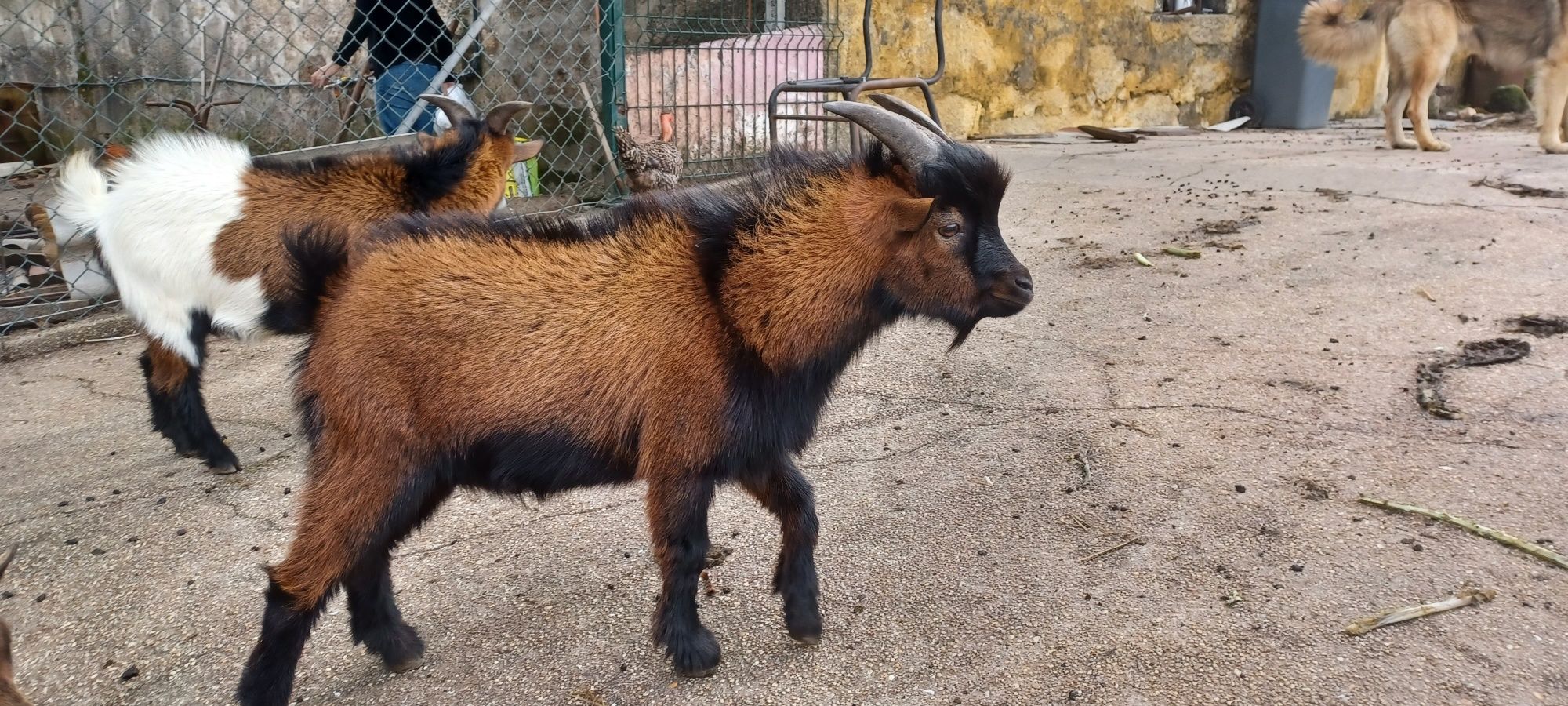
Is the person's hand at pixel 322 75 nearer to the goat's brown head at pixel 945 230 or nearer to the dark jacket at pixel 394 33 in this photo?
the dark jacket at pixel 394 33

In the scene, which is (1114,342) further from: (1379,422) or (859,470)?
(859,470)

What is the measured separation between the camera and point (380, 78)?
6262 mm

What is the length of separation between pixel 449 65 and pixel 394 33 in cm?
37

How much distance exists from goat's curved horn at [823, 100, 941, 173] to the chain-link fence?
4032 mm

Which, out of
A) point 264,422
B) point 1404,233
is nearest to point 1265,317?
point 1404,233

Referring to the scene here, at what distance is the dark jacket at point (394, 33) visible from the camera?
6027 millimetres

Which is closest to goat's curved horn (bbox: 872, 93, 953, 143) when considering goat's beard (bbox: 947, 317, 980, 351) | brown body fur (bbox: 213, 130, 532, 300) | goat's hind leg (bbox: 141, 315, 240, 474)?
goat's beard (bbox: 947, 317, 980, 351)

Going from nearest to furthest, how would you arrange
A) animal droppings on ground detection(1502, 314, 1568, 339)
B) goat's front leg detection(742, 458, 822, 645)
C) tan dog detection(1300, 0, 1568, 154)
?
goat's front leg detection(742, 458, 822, 645), animal droppings on ground detection(1502, 314, 1568, 339), tan dog detection(1300, 0, 1568, 154)

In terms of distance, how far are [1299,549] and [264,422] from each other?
3.72 m

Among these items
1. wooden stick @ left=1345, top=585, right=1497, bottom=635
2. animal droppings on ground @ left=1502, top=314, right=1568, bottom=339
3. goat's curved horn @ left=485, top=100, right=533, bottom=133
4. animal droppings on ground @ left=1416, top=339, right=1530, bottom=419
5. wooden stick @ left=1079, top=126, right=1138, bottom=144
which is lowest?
wooden stick @ left=1345, top=585, right=1497, bottom=635

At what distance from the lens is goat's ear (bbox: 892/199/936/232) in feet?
8.09

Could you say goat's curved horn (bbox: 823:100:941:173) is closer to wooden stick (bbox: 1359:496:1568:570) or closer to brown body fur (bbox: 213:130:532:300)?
wooden stick (bbox: 1359:496:1568:570)

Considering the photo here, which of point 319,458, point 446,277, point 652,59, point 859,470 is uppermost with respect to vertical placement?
point 652,59

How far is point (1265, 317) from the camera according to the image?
4672mm
